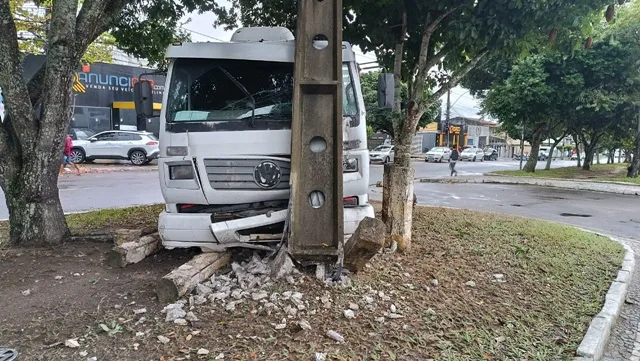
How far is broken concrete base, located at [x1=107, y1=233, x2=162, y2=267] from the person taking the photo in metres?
5.02

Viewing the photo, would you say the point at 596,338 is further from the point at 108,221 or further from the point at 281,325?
the point at 108,221

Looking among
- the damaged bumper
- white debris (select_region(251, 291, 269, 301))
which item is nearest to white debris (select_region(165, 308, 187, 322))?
white debris (select_region(251, 291, 269, 301))

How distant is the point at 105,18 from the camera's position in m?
6.26

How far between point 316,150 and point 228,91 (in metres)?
1.14

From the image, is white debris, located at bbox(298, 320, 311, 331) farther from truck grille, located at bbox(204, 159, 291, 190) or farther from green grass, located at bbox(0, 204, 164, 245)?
green grass, located at bbox(0, 204, 164, 245)

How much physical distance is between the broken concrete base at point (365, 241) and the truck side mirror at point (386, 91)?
1.73 m

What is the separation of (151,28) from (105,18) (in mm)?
2844

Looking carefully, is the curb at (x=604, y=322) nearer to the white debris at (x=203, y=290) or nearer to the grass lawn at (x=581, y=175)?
the white debris at (x=203, y=290)

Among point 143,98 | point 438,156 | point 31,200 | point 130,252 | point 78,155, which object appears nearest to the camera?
point 130,252

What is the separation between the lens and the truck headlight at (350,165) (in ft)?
15.5

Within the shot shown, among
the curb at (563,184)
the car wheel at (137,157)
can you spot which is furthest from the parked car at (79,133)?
the curb at (563,184)

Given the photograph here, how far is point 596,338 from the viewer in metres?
3.91

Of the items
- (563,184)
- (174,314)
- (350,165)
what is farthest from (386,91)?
(563,184)

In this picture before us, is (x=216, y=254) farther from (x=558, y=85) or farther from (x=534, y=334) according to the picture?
(x=558, y=85)
